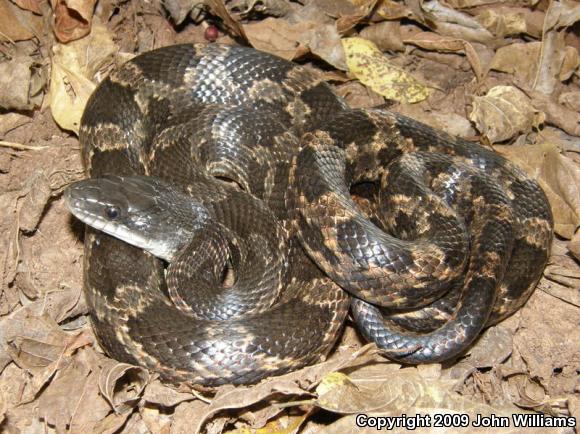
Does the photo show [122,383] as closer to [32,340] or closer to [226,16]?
[32,340]

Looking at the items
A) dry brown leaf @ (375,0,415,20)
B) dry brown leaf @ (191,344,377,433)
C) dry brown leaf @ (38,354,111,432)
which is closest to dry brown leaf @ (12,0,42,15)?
dry brown leaf @ (375,0,415,20)

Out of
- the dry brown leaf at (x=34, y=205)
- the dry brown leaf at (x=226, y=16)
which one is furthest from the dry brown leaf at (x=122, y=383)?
the dry brown leaf at (x=226, y=16)

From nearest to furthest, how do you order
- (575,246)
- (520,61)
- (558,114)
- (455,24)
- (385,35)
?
(575,246) → (558,114) → (520,61) → (385,35) → (455,24)

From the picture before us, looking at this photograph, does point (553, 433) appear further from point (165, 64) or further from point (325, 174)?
point (165, 64)

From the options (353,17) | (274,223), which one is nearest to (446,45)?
(353,17)

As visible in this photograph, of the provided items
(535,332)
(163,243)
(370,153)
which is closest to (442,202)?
(370,153)

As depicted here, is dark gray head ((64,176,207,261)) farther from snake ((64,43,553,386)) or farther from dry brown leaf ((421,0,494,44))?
dry brown leaf ((421,0,494,44))

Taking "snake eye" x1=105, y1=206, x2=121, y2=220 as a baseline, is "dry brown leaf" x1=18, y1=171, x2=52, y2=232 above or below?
below
